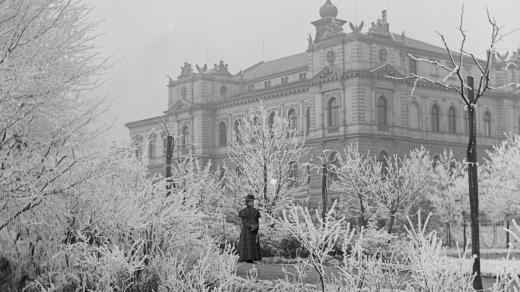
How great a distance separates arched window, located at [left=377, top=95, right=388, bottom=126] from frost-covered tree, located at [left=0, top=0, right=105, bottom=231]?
40106 mm

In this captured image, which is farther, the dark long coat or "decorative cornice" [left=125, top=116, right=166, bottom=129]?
"decorative cornice" [left=125, top=116, right=166, bottom=129]

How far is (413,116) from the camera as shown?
53938 millimetres

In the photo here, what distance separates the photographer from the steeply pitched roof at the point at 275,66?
6233cm

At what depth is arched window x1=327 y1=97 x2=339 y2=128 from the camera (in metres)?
51.6

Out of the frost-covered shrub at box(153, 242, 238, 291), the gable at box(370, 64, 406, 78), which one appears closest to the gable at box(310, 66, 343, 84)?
the gable at box(370, 64, 406, 78)

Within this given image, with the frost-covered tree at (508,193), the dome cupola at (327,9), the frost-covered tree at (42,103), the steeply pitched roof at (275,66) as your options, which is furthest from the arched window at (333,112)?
the frost-covered tree at (42,103)

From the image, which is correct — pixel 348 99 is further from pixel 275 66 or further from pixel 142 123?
pixel 142 123

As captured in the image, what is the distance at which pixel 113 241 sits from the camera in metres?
11.8

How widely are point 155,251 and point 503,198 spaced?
24.1 m

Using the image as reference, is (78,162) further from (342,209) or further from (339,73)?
(339,73)

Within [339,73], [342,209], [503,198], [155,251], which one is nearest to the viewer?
[155,251]

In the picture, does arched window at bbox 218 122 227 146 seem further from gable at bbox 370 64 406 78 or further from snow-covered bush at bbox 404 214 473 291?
snow-covered bush at bbox 404 214 473 291

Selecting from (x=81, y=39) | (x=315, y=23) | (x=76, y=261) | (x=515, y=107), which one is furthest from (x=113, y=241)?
(x=515, y=107)

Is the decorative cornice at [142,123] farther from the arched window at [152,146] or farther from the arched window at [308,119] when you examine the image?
the arched window at [308,119]
